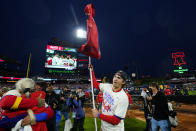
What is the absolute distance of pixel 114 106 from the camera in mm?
2443

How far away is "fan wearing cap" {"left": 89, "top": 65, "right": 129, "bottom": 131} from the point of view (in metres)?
2.23

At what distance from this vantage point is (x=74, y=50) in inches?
1444

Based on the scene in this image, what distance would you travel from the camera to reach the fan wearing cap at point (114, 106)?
2227 millimetres

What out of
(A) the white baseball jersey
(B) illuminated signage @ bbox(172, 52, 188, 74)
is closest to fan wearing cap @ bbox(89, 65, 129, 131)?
(A) the white baseball jersey

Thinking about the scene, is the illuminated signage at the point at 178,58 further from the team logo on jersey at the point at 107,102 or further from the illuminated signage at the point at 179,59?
the team logo on jersey at the point at 107,102

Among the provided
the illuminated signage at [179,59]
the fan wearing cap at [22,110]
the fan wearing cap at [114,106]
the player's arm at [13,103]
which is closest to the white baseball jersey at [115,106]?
the fan wearing cap at [114,106]

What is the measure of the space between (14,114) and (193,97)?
15.3 m

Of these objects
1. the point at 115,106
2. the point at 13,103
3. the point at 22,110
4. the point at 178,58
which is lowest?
the point at 115,106

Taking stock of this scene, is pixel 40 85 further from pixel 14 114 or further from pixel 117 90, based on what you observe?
pixel 117 90

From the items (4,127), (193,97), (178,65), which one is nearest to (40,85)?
(4,127)

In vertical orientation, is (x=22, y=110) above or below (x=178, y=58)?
below

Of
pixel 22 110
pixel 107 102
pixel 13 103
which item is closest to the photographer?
pixel 13 103

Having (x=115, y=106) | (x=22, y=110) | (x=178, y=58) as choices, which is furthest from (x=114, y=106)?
(x=178, y=58)

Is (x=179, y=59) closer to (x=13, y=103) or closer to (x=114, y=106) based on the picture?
(x=114, y=106)
